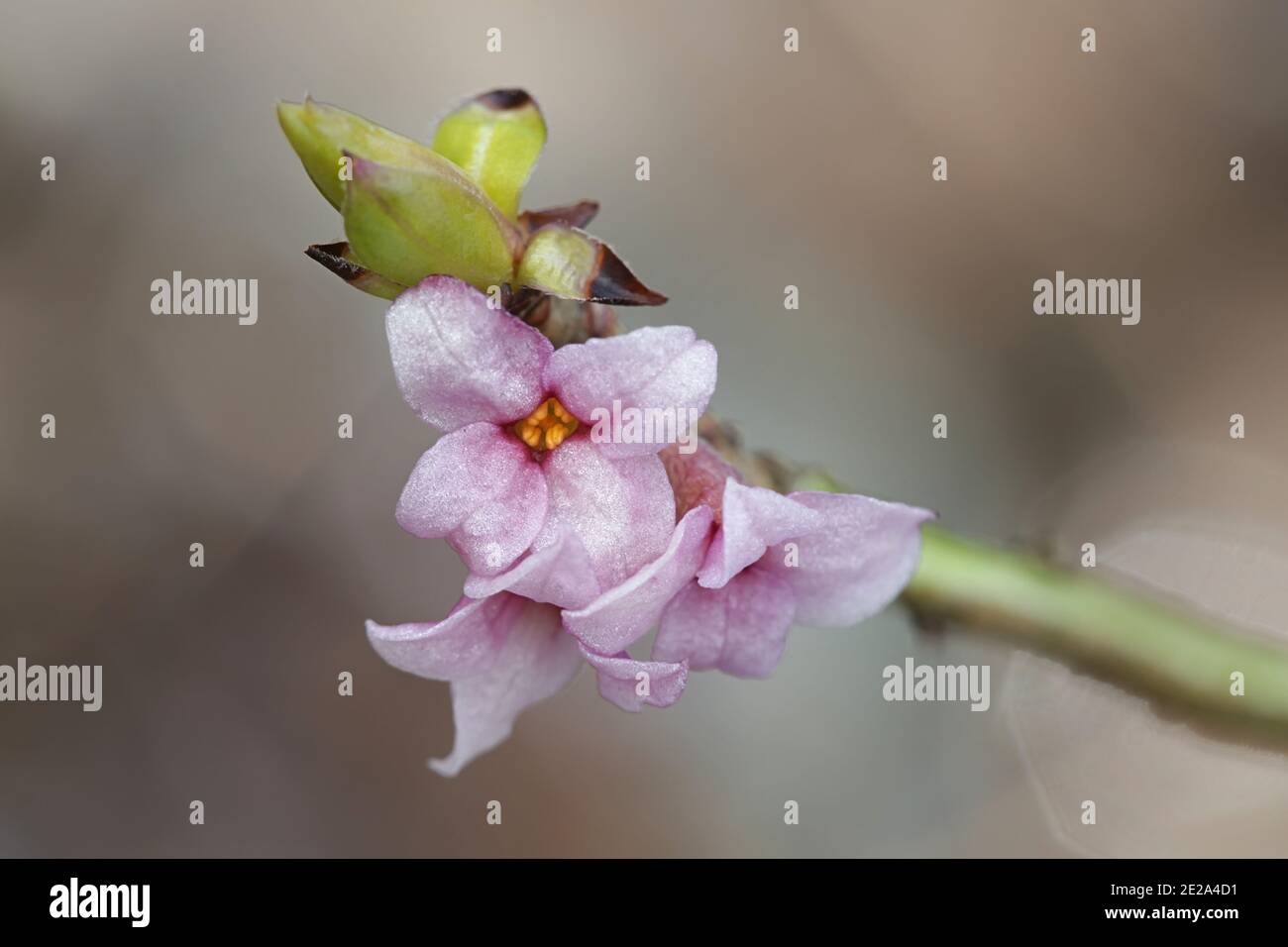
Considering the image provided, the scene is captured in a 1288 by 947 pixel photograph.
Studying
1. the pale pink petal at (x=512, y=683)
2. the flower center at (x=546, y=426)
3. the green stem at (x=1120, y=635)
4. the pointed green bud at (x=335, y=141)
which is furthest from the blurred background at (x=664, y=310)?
the pointed green bud at (x=335, y=141)

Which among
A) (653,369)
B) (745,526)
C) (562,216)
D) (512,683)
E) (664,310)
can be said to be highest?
(664,310)

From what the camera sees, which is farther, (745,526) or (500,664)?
(500,664)

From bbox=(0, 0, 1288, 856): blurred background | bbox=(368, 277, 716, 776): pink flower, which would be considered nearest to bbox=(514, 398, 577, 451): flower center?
bbox=(368, 277, 716, 776): pink flower

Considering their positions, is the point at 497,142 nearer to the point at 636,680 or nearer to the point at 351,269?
the point at 351,269

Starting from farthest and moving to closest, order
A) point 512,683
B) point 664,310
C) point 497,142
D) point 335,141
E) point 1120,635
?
point 664,310 < point 1120,635 < point 512,683 < point 497,142 < point 335,141

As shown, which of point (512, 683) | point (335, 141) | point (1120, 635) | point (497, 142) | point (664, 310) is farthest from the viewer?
point (664, 310)

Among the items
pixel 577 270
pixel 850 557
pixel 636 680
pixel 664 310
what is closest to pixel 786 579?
pixel 850 557
